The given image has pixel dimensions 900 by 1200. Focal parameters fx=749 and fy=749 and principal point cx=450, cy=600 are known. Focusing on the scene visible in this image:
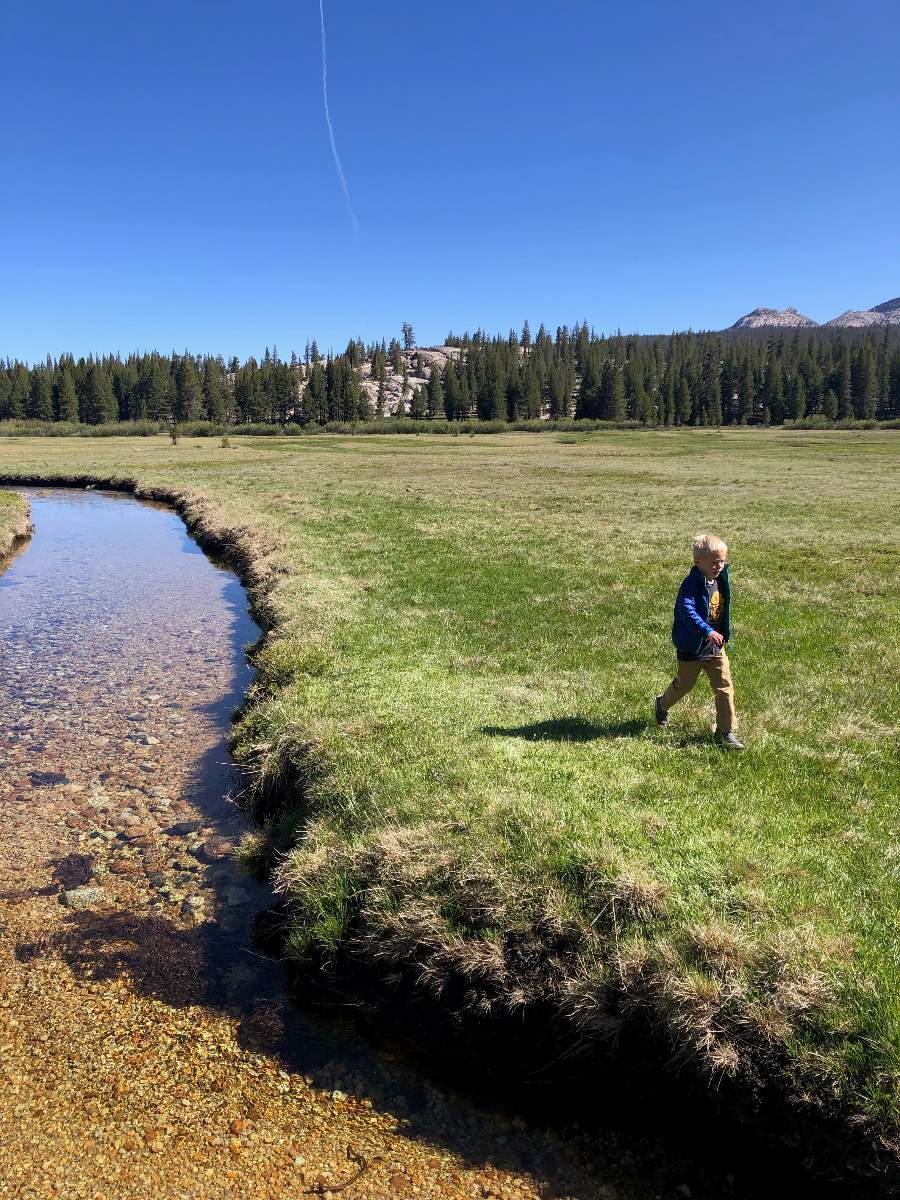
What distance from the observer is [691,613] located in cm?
977

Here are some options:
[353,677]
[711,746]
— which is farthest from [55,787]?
[711,746]

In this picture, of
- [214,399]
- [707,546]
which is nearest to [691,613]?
[707,546]

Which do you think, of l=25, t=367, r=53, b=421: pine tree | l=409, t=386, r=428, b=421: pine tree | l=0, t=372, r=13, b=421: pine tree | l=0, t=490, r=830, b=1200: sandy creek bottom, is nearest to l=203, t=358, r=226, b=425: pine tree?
l=25, t=367, r=53, b=421: pine tree

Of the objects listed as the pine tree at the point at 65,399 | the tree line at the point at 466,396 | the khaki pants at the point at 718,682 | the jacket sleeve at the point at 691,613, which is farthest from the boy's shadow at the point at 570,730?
the pine tree at the point at 65,399

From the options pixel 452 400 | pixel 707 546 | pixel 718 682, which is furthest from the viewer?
pixel 452 400

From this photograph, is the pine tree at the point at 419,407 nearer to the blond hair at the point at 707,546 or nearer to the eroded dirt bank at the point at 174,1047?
the eroded dirt bank at the point at 174,1047

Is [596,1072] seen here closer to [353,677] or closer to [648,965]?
[648,965]

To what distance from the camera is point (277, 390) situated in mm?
184750

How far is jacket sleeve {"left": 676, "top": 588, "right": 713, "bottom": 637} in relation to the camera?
966 cm

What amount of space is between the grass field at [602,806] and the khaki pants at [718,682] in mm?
419

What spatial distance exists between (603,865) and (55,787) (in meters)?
8.39

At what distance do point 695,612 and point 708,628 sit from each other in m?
0.29

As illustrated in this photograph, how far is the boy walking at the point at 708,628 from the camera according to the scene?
31.7 ft

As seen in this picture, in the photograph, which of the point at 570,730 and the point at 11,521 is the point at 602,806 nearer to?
→ the point at 570,730
